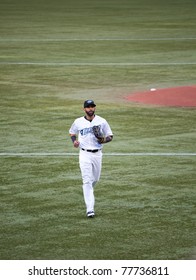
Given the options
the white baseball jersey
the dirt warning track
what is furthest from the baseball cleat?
the dirt warning track

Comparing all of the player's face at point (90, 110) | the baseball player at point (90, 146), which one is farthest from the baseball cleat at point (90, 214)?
the player's face at point (90, 110)

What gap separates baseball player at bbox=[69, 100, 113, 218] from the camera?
14438 mm

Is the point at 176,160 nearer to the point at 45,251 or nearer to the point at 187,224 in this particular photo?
the point at 187,224

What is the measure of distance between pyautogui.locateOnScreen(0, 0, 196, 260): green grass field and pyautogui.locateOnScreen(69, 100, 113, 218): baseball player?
1.47 ft

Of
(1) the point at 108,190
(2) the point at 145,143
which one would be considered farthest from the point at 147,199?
(2) the point at 145,143

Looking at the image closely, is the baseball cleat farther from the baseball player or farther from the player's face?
the player's face

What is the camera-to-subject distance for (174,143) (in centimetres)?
2066

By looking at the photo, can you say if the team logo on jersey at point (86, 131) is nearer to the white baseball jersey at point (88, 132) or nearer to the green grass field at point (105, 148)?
Answer: the white baseball jersey at point (88, 132)

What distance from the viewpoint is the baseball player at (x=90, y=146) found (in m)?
14.4

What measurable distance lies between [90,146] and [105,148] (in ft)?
19.5

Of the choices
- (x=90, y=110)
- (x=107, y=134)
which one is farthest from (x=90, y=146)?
(x=90, y=110)

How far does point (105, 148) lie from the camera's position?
20.5 metres

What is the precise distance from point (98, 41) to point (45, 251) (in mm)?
29826

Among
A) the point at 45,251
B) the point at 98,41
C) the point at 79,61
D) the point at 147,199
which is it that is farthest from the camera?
the point at 98,41
